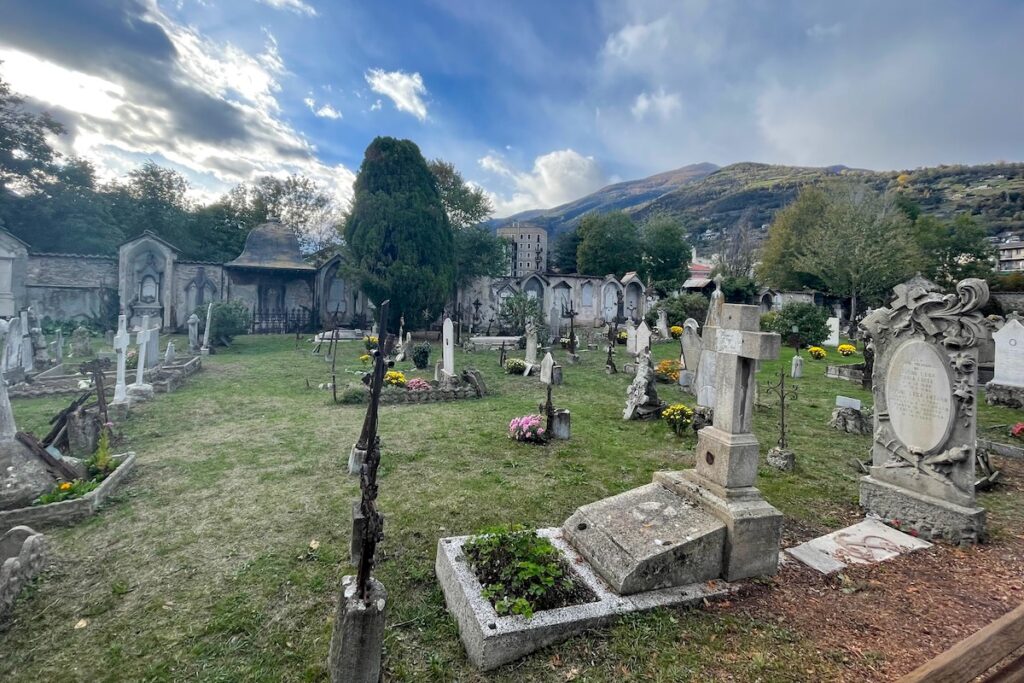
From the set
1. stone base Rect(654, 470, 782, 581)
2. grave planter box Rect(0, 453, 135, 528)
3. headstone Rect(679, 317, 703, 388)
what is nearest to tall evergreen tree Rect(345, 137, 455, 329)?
headstone Rect(679, 317, 703, 388)

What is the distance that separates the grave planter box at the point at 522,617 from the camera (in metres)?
2.77

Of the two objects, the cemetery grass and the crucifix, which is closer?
the crucifix

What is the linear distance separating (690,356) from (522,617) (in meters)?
10.8

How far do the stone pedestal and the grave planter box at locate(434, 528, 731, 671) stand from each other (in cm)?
393

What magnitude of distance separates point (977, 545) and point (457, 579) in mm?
4945

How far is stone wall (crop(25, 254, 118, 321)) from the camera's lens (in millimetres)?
22422

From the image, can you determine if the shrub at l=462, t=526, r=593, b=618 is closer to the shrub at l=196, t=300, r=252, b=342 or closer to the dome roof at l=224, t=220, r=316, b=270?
the shrub at l=196, t=300, r=252, b=342

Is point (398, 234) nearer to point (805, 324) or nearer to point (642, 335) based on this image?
point (642, 335)

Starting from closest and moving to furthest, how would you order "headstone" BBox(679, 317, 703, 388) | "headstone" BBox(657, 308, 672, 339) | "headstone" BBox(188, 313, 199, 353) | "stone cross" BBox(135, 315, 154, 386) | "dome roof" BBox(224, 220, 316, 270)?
"stone cross" BBox(135, 315, 154, 386), "headstone" BBox(679, 317, 703, 388), "headstone" BBox(188, 313, 199, 353), "headstone" BBox(657, 308, 672, 339), "dome roof" BBox(224, 220, 316, 270)

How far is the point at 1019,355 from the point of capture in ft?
33.8

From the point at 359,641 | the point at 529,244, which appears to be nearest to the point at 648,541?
the point at 359,641

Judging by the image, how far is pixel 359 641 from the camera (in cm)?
247

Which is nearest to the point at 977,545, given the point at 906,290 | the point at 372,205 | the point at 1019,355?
the point at 906,290

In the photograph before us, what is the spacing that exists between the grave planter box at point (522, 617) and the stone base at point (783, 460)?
11.7ft
